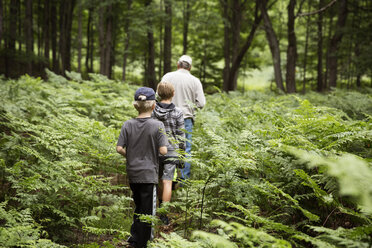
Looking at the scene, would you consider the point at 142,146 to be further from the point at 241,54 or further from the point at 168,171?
the point at 241,54

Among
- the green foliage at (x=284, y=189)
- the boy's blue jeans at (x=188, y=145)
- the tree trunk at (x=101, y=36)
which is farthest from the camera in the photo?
the tree trunk at (x=101, y=36)

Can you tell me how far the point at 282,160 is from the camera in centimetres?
365

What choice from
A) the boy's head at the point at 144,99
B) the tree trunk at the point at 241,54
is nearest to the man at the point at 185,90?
the boy's head at the point at 144,99

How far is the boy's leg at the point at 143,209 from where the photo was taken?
379 cm

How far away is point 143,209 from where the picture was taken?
12.7 feet

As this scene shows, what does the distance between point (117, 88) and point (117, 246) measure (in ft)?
30.6

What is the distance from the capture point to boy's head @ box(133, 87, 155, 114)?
3.93 m

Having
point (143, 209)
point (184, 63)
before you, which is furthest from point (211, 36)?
point (143, 209)

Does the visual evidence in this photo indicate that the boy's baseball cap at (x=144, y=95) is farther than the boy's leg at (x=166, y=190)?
No

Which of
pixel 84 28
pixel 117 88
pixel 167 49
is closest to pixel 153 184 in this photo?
pixel 117 88

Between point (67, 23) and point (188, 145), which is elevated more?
point (67, 23)

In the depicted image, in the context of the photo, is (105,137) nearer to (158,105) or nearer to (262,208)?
(158,105)

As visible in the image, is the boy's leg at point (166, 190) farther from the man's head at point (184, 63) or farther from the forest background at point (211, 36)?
the forest background at point (211, 36)

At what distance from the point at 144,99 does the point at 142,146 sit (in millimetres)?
623
